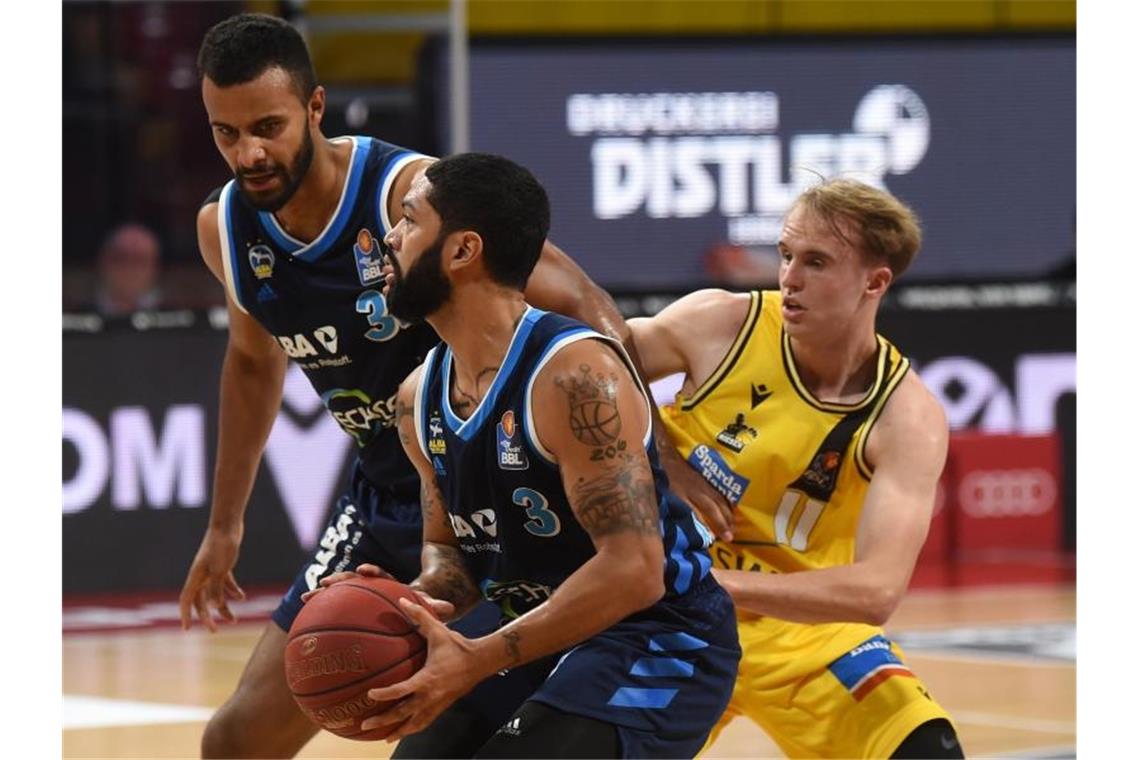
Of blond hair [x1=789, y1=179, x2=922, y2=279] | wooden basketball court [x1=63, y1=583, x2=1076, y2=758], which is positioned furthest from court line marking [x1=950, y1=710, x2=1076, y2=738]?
blond hair [x1=789, y1=179, x2=922, y2=279]

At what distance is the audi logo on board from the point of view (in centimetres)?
1136

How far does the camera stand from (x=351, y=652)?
394 centimetres

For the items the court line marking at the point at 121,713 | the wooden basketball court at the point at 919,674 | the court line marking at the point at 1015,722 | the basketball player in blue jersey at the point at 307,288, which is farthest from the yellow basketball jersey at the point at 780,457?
the court line marking at the point at 121,713

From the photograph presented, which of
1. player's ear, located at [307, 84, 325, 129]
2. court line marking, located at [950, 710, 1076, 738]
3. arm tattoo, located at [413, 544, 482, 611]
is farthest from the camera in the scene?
court line marking, located at [950, 710, 1076, 738]

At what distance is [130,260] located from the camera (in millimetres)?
11453

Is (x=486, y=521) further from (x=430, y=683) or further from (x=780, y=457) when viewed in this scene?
(x=780, y=457)

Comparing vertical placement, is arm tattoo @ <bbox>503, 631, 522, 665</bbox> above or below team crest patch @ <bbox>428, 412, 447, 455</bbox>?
below

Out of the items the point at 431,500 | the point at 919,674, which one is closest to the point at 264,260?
the point at 431,500

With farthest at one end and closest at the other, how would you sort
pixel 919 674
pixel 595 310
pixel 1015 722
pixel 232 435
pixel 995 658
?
pixel 995 658 → pixel 919 674 → pixel 1015 722 → pixel 232 435 → pixel 595 310

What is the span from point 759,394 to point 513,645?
1.48 m

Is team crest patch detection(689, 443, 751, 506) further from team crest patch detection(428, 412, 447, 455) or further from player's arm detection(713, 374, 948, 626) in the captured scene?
team crest patch detection(428, 412, 447, 455)

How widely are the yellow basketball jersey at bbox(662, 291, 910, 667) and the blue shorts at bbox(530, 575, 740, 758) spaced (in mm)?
896

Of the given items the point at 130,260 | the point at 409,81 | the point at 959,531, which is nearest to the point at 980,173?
the point at 959,531

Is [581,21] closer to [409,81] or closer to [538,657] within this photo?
[409,81]
